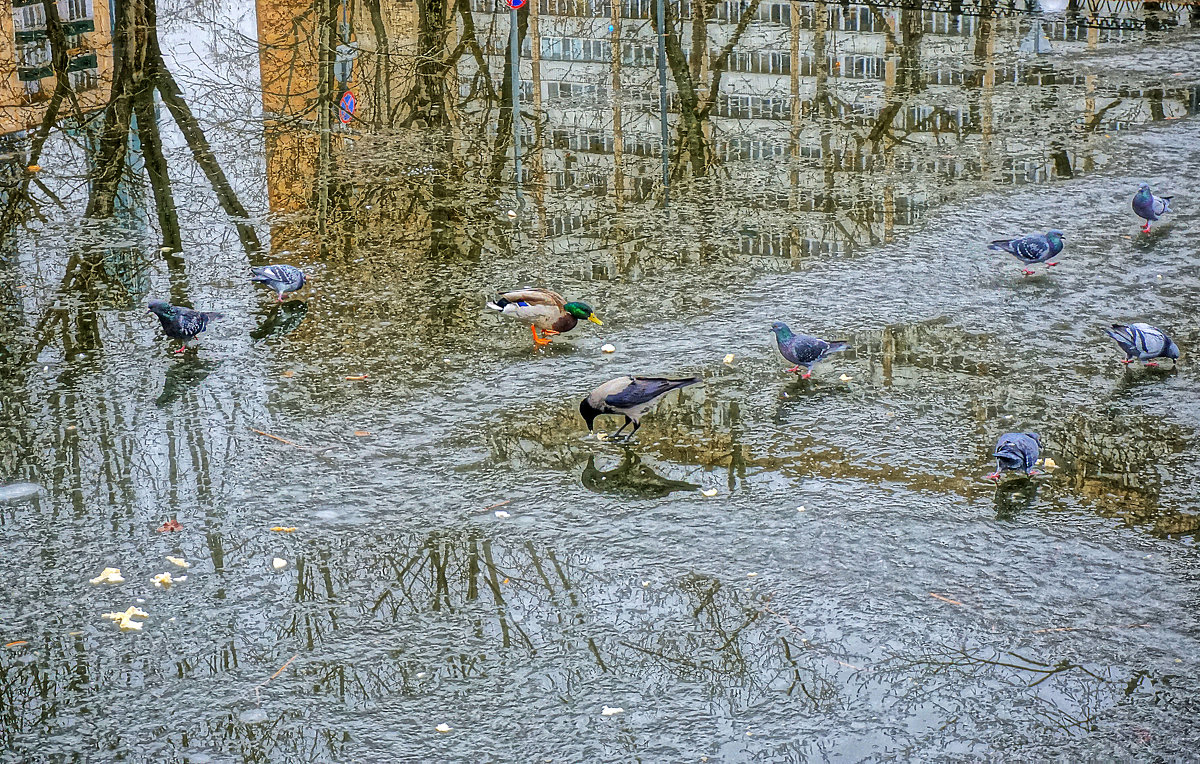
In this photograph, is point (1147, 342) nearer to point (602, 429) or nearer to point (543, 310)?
point (602, 429)

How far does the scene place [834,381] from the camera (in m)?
7.09

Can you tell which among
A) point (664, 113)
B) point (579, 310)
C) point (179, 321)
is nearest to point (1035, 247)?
point (579, 310)

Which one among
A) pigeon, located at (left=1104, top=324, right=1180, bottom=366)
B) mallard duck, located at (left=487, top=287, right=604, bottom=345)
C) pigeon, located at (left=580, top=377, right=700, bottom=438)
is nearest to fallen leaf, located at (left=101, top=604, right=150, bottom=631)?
pigeon, located at (left=580, top=377, right=700, bottom=438)

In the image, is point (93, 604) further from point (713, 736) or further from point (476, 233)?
point (476, 233)

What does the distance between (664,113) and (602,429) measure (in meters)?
5.29

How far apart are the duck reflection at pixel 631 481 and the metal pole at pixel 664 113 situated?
388cm

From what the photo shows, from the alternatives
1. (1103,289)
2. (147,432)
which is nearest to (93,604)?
(147,432)

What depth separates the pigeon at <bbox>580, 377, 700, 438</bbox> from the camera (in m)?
6.37

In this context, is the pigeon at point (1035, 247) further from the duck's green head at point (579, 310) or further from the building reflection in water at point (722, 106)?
the duck's green head at point (579, 310)

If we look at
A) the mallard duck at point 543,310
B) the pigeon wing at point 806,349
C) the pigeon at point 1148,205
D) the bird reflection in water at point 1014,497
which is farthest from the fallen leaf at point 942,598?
the pigeon at point 1148,205

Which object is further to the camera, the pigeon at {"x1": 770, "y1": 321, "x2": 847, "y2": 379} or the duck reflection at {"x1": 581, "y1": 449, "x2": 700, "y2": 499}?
the pigeon at {"x1": 770, "y1": 321, "x2": 847, "y2": 379}

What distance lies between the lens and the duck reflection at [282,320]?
25.7ft

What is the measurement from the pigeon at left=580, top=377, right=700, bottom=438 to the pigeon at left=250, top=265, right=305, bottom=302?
8.47 ft

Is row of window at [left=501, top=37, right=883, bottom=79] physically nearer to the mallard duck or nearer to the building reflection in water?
the building reflection in water
